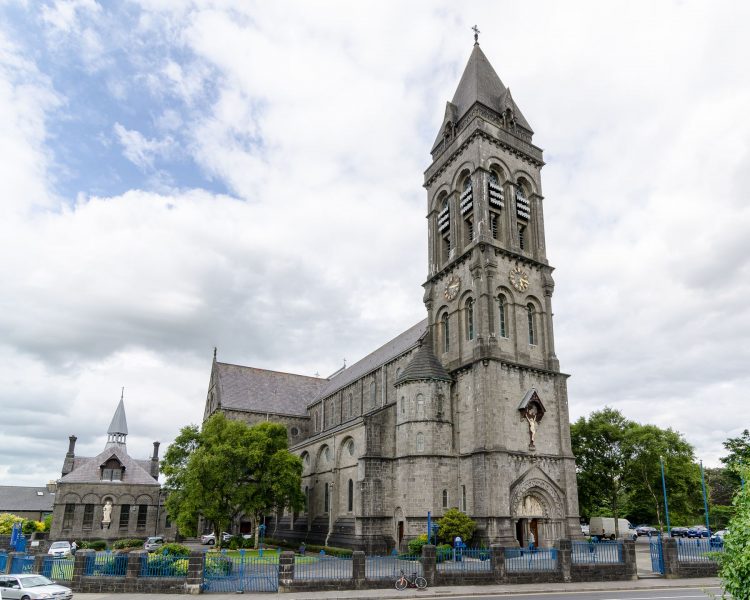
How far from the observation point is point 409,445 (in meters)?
38.2

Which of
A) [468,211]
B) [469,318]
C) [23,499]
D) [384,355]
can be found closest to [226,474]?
[384,355]

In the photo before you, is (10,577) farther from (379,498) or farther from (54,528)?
(54,528)

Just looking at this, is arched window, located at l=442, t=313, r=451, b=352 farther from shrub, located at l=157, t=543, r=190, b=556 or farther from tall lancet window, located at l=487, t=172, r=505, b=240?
shrub, located at l=157, t=543, r=190, b=556

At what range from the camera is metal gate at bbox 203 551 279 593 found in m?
22.8

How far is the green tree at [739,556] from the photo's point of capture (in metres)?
8.70

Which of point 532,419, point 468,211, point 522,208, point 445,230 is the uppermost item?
point 522,208

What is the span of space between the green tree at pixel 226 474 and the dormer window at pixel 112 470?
18.4m

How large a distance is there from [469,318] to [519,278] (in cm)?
503

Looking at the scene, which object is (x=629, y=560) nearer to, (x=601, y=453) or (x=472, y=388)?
(x=472, y=388)

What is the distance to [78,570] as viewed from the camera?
77.0 feet

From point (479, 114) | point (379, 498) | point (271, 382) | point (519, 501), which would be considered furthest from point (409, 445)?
point (271, 382)

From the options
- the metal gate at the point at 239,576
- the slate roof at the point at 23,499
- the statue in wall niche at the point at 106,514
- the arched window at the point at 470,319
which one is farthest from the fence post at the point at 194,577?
the slate roof at the point at 23,499

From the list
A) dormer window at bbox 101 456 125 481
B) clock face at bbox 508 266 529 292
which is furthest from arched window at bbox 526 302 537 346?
dormer window at bbox 101 456 125 481

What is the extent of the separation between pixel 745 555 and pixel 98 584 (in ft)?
78.6
